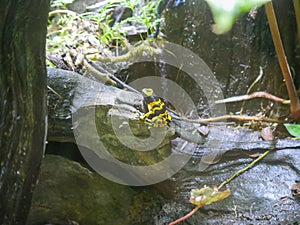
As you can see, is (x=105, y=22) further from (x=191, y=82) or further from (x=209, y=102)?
(x=209, y=102)

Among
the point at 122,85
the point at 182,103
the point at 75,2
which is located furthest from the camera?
the point at 75,2

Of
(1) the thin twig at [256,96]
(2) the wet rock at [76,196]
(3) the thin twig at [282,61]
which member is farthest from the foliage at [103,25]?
(2) the wet rock at [76,196]

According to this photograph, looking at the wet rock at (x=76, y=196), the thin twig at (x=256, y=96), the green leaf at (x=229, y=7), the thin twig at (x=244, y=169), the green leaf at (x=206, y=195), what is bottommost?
the wet rock at (x=76, y=196)

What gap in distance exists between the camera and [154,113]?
4.25 feet

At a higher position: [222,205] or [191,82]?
[191,82]

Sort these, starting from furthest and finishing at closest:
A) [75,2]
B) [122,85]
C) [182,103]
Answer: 1. [75,2]
2. [182,103]
3. [122,85]

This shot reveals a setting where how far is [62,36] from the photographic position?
7.09 feet

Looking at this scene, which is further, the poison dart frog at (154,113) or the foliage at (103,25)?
the foliage at (103,25)

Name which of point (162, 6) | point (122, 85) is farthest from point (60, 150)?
point (162, 6)

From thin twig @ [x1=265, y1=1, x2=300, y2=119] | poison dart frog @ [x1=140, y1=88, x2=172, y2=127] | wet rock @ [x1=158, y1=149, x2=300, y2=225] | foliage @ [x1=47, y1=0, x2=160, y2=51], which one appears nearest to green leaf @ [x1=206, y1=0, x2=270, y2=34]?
thin twig @ [x1=265, y1=1, x2=300, y2=119]

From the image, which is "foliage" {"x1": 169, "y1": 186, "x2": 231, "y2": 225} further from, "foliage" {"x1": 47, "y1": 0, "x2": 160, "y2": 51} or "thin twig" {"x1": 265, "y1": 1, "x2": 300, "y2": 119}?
"foliage" {"x1": 47, "y1": 0, "x2": 160, "y2": 51}

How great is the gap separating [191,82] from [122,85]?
0.54m

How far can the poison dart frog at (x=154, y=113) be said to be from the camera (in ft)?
4.15

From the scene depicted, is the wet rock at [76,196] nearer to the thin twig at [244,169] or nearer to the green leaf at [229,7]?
the thin twig at [244,169]
